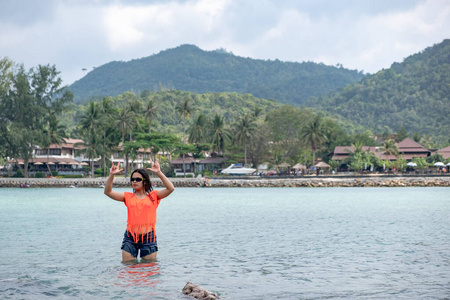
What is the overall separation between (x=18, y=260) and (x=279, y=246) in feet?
26.0

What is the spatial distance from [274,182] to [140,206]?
70.9 meters

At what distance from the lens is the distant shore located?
75.4 m

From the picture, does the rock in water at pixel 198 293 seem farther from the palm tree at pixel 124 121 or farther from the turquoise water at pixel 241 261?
the palm tree at pixel 124 121

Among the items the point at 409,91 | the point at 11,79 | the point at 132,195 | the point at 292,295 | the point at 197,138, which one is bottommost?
the point at 292,295

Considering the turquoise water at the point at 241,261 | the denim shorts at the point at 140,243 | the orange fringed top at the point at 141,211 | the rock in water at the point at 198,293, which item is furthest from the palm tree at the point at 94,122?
the rock in water at the point at 198,293

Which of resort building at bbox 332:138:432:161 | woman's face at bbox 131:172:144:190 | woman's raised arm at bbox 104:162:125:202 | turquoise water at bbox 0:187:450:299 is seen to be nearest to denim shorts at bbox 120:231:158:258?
turquoise water at bbox 0:187:450:299

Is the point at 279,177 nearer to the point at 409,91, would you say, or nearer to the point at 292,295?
the point at 292,295

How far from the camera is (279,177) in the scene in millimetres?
86250

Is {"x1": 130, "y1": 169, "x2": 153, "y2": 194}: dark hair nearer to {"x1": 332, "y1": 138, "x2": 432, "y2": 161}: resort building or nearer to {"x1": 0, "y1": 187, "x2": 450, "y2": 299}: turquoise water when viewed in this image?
{"x1": 0, "y1": 187, "x2": 450, "y2": 299}: turquoise water

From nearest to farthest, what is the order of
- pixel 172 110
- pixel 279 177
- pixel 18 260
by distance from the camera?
pixel 18 260
pixel 279 177
pixel 172 110

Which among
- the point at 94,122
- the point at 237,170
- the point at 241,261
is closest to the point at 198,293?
the point at 241,261

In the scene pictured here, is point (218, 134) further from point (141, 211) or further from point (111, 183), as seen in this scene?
point (111, 183)

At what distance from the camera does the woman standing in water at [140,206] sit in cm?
941

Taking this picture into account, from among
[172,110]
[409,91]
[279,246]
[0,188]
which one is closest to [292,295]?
[279,246]
